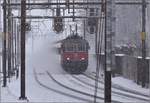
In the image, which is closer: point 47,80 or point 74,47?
point 47,80

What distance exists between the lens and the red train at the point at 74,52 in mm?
44438

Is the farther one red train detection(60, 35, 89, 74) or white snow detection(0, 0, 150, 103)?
red train detection(60, 35, 89, 74)

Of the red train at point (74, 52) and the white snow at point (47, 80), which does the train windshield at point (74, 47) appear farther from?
the white snow at point (47, 80)

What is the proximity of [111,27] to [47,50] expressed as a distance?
2345 inches

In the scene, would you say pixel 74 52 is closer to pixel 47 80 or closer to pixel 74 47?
pixel 74 47

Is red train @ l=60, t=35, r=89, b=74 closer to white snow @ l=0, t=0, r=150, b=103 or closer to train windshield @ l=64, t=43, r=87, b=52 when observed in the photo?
train windshield @ l=64, t=43, r=87, b=52

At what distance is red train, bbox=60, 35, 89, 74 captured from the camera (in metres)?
44.4

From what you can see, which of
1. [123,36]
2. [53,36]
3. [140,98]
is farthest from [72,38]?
[123,36]

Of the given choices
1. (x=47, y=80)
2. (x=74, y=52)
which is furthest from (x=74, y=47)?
(x=47, y=80)

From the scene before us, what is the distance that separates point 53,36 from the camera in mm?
78500

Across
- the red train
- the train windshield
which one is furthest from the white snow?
the train windshield

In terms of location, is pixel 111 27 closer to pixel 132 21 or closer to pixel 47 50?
pixel 47 50

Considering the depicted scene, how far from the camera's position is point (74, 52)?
4459 cm

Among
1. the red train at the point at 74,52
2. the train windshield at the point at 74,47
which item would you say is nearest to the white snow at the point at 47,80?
the red train at the point at 74,52
